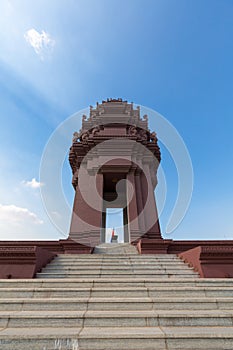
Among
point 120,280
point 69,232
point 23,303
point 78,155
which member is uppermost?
point 78,155

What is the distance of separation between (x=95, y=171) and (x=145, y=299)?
814 centimetres

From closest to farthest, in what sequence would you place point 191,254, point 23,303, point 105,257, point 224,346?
point 224,346
point 23,303
point 191,254
point 105,257

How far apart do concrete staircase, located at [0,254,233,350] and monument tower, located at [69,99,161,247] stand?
15.3ft

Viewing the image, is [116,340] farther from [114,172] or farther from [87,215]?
[114,172]

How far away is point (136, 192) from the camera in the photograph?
35.8ft

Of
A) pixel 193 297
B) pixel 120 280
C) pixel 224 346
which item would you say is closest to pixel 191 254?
pixel 193 297

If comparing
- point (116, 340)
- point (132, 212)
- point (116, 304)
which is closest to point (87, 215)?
point (132, 212)

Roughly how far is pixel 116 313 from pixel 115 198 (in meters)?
10.8

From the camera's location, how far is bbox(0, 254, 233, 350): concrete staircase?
2.71 metres

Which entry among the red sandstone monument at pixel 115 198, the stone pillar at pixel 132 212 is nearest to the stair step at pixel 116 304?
the red sandstone monument at pixel 115 198

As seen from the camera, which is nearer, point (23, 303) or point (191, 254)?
point (23, 303)

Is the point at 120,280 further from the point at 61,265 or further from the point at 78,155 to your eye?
the point at 78,155

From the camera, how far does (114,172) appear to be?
11250 millimetres

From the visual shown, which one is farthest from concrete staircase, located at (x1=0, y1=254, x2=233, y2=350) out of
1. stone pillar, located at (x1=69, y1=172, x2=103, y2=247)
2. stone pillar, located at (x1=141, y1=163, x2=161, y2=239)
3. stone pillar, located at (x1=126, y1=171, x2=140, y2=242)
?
stone pillar, located at (x1=141, y1=163, x2=161, y2=239)
